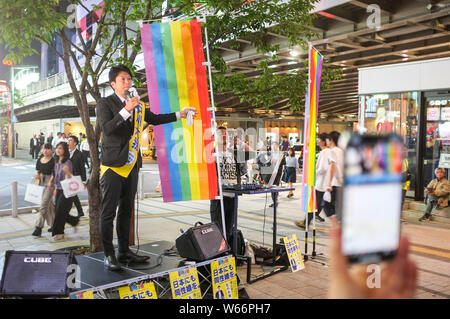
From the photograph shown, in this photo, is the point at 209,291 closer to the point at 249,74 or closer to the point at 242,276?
the point at 242,276

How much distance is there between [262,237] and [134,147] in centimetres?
422

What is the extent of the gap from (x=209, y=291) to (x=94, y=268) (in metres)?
1.39

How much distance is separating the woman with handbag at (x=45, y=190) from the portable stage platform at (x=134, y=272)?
3.46m

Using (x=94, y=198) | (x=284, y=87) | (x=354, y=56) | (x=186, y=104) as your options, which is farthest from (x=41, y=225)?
(x=354, y=56)

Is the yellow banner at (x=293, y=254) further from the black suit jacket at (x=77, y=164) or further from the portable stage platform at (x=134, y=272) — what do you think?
the black suit jacket at (x=77, y=164)

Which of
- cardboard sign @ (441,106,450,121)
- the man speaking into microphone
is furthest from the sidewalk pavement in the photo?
cardboard sign @ (441,106,450,121)

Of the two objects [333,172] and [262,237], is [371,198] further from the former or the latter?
[262,237]

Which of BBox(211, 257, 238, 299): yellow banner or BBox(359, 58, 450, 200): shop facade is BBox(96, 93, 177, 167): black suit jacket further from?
BBox(359, 58, 450, 200): shop facade

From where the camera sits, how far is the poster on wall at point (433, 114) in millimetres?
10246

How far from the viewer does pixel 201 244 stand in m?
4.30

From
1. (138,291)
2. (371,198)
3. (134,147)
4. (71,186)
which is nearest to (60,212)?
(71,186)

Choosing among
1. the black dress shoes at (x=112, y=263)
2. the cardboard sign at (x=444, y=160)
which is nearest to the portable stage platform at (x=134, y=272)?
the black dress shoes at (x=112, y=263)

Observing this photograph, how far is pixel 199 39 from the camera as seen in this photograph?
182 inches
